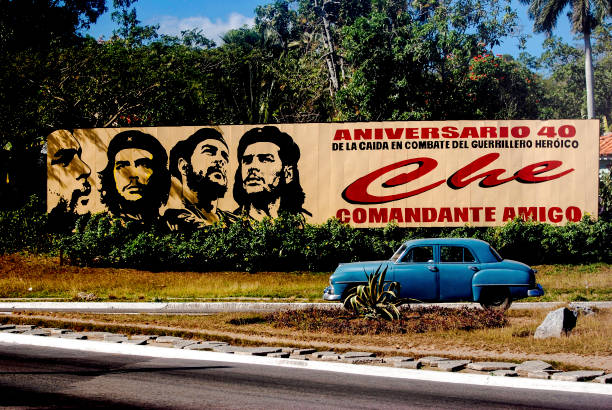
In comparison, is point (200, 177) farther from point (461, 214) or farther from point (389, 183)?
point (461, 214)

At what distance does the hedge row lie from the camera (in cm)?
2416

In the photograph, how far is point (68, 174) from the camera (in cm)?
2602

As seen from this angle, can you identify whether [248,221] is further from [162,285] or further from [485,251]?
[485,251]

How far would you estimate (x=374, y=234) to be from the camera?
25047 millimetres

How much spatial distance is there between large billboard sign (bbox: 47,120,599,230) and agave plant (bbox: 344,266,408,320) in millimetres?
10914

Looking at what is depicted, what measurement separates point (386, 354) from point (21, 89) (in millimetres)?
21717

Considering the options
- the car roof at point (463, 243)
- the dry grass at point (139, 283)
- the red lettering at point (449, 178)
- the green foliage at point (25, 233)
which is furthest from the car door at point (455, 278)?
the green foliage at point (25, 233)

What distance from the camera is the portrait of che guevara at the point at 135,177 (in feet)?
84.2

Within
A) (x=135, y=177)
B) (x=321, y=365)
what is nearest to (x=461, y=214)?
(x=135, y=177)

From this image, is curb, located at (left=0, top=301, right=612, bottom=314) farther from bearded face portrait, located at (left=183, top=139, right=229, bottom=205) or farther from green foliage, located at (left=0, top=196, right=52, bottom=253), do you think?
green foliage, located at (left=0, top=196, right=52, bottom=253)

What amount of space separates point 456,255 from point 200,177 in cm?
1236

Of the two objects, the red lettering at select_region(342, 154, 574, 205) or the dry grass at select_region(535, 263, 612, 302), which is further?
the red lettering at select_region(342, 154, 574, 205)

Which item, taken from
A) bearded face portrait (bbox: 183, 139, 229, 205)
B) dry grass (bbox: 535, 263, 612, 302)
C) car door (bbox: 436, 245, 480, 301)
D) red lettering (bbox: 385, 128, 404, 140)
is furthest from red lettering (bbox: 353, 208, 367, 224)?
car door (bbox: 436, 245, 480, 301)

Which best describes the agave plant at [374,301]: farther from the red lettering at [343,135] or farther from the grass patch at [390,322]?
the red lettering at [343,135]
